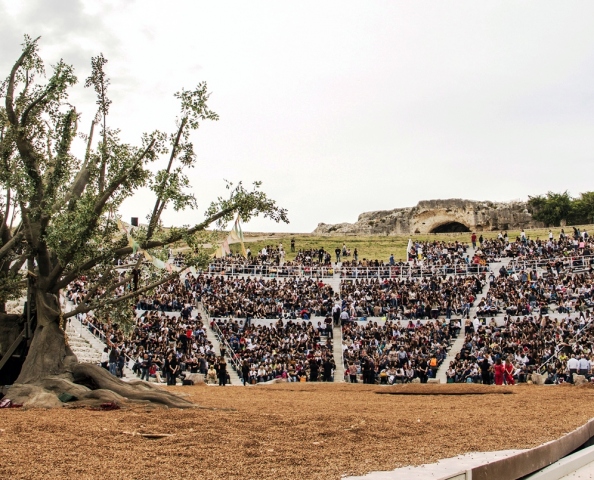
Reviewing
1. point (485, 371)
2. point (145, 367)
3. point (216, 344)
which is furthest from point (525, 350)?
point (145, 367)

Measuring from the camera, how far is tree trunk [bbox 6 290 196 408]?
42.5ft

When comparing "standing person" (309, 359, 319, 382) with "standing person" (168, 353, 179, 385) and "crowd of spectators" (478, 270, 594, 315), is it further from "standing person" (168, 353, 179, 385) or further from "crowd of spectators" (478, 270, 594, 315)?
"crowd of spectators" (478, 270, 594, 315)

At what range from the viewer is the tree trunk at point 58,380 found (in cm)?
1295

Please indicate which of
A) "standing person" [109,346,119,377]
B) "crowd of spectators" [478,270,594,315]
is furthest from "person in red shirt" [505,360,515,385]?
"standing person" [109,346,119,377]

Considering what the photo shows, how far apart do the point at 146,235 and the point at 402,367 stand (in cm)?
1772

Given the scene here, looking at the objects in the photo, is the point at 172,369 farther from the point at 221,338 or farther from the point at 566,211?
the point at 566,211

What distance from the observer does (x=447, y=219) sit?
237ft

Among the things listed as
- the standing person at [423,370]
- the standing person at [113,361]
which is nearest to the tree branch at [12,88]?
the standing person at [113,361]

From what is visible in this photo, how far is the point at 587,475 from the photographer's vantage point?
7129 mm

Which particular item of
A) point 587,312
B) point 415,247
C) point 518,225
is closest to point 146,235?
point 587,312

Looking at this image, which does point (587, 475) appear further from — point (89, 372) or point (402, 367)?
point (402, 367)

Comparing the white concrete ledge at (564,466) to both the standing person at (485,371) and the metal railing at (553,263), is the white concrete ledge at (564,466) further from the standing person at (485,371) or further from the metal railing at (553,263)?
the metal railing at (553,263)

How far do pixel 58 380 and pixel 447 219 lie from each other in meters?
63.4

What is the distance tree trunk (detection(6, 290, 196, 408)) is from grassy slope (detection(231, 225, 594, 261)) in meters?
41.1
